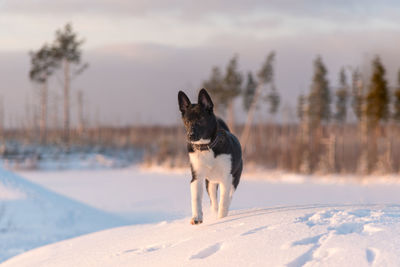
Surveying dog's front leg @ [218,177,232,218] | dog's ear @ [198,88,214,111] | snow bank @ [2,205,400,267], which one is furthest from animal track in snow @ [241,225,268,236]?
dog's ear @ [198,88,214,111]

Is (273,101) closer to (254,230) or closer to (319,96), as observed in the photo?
(319,96)

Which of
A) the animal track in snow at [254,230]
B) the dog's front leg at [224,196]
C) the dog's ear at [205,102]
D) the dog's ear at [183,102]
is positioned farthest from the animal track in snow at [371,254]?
the dog's ear at [183,102]

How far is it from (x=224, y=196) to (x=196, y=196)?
464 millimetres

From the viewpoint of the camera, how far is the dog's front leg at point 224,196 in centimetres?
559

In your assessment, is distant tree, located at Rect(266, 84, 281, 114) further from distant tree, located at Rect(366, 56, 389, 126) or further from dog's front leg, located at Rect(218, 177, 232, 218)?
dog's front leg, located at Rect(218, 177, 232, 218)

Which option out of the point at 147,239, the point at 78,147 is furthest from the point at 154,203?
the point at 78,147

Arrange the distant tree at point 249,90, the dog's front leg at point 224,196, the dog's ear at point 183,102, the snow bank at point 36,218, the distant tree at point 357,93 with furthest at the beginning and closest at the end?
the distant tree at point 249,90, the distant tree at point 357,93, the snow bank at point 36,218, the dog's front leg at point 224,196, the dog's ear at point 183,102

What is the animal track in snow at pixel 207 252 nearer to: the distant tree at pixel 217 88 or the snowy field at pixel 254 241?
the snowy field at pixel 254 241

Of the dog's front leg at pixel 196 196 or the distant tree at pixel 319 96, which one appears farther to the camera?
the distant tree at pixel 319 96

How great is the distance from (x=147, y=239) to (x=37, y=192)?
765cm

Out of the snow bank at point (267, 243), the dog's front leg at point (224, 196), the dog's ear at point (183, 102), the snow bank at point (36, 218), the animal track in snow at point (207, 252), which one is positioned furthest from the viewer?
the snow bank at point (36, 218)

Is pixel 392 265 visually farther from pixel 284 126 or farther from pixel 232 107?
pixel 284 126

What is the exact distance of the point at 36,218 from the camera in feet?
36.6

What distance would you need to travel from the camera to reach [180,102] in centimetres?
521
